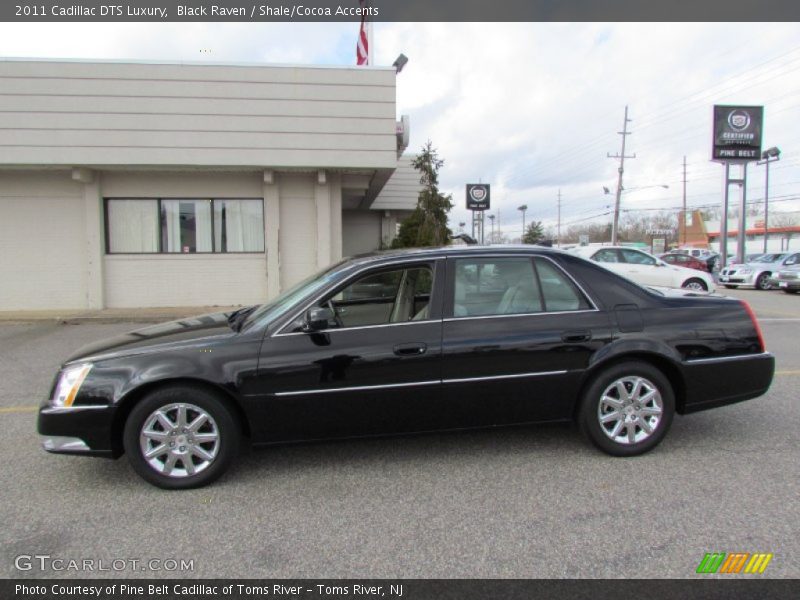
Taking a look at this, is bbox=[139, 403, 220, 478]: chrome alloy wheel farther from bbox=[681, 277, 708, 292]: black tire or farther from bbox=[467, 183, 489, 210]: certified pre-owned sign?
A: bbox=[467, 183, 489, 210]: certified pre-owned sign

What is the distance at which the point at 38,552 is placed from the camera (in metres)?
2.67

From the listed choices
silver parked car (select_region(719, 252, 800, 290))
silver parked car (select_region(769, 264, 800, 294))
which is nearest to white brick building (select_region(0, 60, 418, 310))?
silver parked car (select_region(769, 264, 800, 294))

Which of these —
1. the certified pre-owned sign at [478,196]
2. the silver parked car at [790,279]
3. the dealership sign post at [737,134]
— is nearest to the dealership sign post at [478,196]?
the certified pre-owned sign at [478,196]

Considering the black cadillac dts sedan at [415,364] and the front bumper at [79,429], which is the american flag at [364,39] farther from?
the front bumper at [79,429]

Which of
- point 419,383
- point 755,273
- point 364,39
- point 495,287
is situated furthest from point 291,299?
point 755,273

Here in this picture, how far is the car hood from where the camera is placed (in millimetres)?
3385

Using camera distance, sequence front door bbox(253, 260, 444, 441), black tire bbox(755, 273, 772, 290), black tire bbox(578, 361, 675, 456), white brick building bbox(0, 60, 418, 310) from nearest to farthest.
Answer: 1. front door bbox(253, 260, 444, 441)
2. black tire bbox(578, 361, 675, 456)
3. white brick building bbox(0, 60, 418, 310)
4. black tire bbox(755, 273, 772, 290)

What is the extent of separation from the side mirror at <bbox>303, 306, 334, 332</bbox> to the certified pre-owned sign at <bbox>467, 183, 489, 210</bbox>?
54.7ft

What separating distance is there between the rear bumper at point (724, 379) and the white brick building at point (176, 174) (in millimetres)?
8781

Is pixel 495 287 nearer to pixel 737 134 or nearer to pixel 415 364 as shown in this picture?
pixel 415 364

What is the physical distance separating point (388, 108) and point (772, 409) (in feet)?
30.1

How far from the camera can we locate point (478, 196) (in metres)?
19.5

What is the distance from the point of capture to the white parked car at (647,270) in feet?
44.5
